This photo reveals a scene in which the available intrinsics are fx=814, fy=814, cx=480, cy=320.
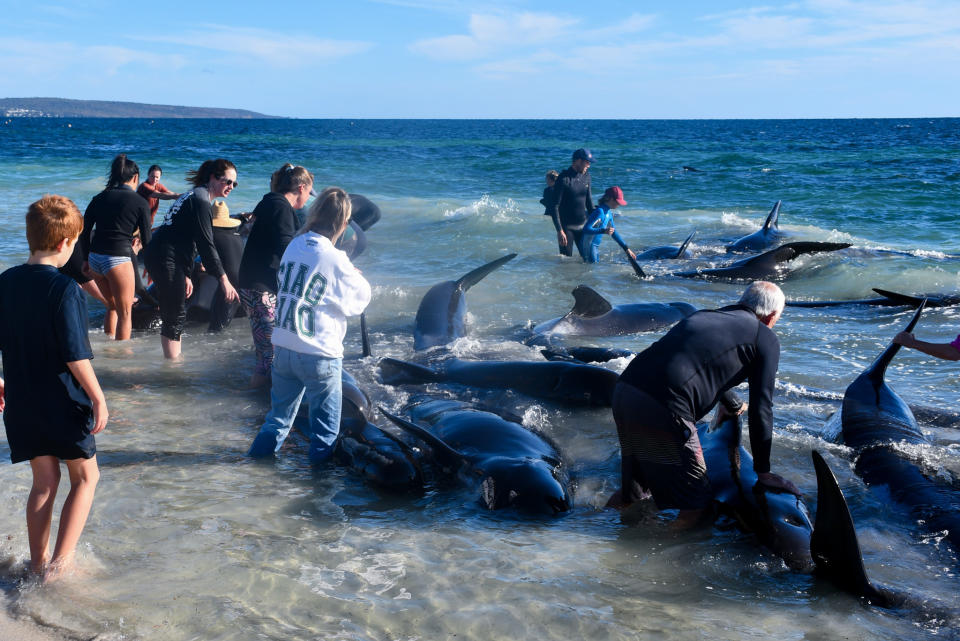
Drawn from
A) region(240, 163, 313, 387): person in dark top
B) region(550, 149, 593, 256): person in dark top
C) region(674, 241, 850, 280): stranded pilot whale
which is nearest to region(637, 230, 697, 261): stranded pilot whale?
region(674, 241, 850, 280): stranded pilot whale

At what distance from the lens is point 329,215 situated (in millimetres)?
5320

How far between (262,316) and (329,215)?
6.89 ft

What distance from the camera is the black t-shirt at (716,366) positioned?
14.7 ft

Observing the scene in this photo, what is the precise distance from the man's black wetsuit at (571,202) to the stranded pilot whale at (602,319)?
11.7 ft

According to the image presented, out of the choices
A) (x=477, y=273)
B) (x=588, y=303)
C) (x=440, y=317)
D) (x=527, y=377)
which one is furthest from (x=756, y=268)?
(x=527, y=377)

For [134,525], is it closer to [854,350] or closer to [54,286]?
[54,286]

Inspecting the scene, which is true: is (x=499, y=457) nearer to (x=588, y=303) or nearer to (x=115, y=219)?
(x=115, y=219)

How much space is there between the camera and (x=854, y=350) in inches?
381

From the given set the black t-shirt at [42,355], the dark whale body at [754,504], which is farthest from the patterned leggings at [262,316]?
the dark whale body at [754,504]

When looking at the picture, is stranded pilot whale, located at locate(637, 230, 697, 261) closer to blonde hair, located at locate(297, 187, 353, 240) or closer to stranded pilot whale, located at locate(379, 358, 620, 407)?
stranded pilot whale, located at locate(379, 358, 620, 407)

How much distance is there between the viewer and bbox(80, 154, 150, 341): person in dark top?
7.75 metres

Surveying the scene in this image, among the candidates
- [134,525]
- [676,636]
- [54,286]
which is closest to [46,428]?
[54,286]

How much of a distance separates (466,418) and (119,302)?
4222 millimetres

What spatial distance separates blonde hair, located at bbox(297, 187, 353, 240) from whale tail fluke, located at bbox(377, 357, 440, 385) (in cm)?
278
